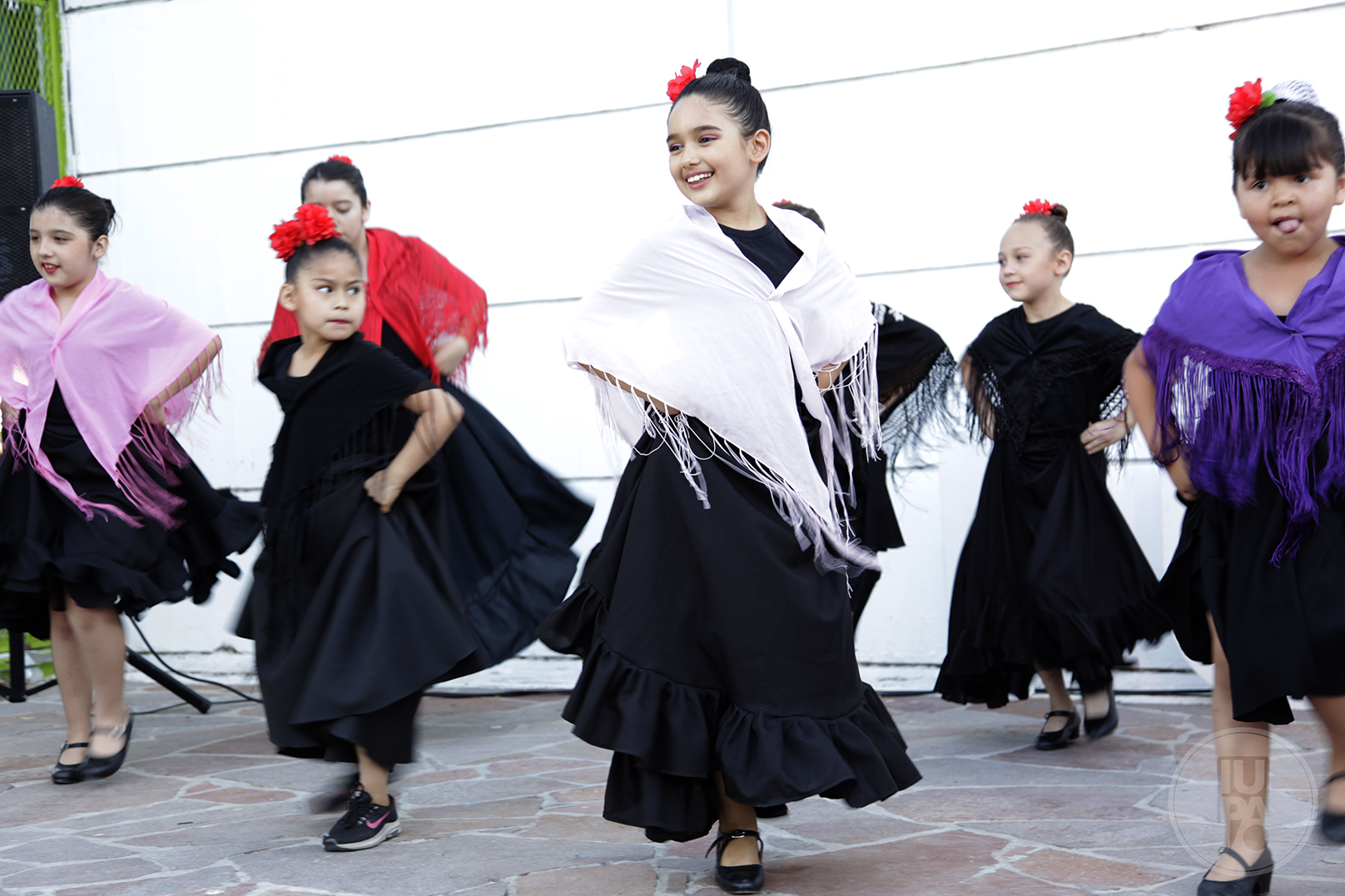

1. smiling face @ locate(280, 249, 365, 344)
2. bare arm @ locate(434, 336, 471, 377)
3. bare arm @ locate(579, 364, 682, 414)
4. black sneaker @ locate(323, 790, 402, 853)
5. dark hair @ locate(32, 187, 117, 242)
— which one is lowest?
black sneaker @ locate(323, 790, 402, 853)

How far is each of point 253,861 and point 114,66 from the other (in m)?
4.81

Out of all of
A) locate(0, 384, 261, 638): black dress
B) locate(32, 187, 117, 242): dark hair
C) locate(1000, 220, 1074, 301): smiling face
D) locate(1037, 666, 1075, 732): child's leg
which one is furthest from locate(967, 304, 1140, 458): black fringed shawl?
locate(32, 187, 117, 242): dark hair

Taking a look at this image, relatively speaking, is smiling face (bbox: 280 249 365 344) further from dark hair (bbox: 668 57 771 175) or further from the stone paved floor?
the stone paved floor

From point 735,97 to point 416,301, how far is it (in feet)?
5.99

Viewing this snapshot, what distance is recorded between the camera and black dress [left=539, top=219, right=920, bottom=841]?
8.34ft

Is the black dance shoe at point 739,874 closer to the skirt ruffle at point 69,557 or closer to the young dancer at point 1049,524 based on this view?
the young dancer at point 1049,524

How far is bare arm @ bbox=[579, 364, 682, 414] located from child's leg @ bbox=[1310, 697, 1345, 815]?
1384 mm

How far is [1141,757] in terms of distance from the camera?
3.93 metres

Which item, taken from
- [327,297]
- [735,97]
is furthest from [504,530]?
[735,97]

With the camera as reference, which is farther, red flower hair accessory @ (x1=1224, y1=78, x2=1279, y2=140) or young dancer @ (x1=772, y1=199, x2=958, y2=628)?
young dancer @ (x1=772, y1=199, x2=958, y2=628)

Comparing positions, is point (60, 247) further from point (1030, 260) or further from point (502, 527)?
point (1030, 260)

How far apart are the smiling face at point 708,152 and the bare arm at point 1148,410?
3.06 feet

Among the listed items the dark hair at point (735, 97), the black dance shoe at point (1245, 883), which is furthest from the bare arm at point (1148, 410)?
the dark hair at point (735, 97)

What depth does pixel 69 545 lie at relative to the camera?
153 inches
